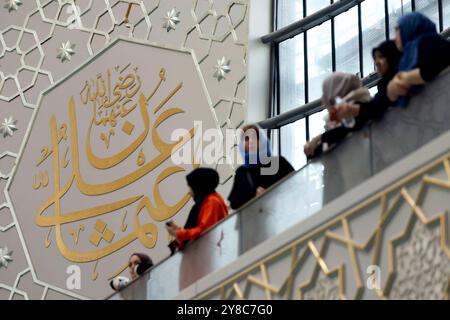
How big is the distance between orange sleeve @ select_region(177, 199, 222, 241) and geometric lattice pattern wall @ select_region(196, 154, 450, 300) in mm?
933

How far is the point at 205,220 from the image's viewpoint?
9352 millimetres

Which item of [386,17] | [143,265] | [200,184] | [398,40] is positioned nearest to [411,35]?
[398,40]

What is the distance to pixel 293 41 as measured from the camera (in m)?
17.0

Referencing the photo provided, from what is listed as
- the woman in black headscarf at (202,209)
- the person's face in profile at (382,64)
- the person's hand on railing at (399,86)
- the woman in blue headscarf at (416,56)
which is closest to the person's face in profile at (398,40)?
the woman in blue headscarf at (416,56)

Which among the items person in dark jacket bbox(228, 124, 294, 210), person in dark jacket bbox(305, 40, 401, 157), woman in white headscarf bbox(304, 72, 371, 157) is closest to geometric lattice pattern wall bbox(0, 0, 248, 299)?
person in dark jacket bbox(228, 124, 294, 210)

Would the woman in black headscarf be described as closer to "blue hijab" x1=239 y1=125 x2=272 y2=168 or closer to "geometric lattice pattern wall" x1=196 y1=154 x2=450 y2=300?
"blue hijab" x1=239 y1=125 x2=272 y2=168

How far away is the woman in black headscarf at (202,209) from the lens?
9.31 m

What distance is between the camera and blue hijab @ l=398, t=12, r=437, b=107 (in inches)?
285

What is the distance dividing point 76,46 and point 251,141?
9905mm

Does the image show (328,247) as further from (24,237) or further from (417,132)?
(24,237)

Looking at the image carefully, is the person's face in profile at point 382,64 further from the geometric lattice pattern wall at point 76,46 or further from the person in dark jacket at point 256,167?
the geometric lattice pattern wall at point 76,46

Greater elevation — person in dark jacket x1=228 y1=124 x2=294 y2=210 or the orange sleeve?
person in dark jacket x1=228 y1=124 x2=294 y2=210

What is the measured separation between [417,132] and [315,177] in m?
1.03

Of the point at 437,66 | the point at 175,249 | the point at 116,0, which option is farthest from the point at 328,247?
the point at 116,0
